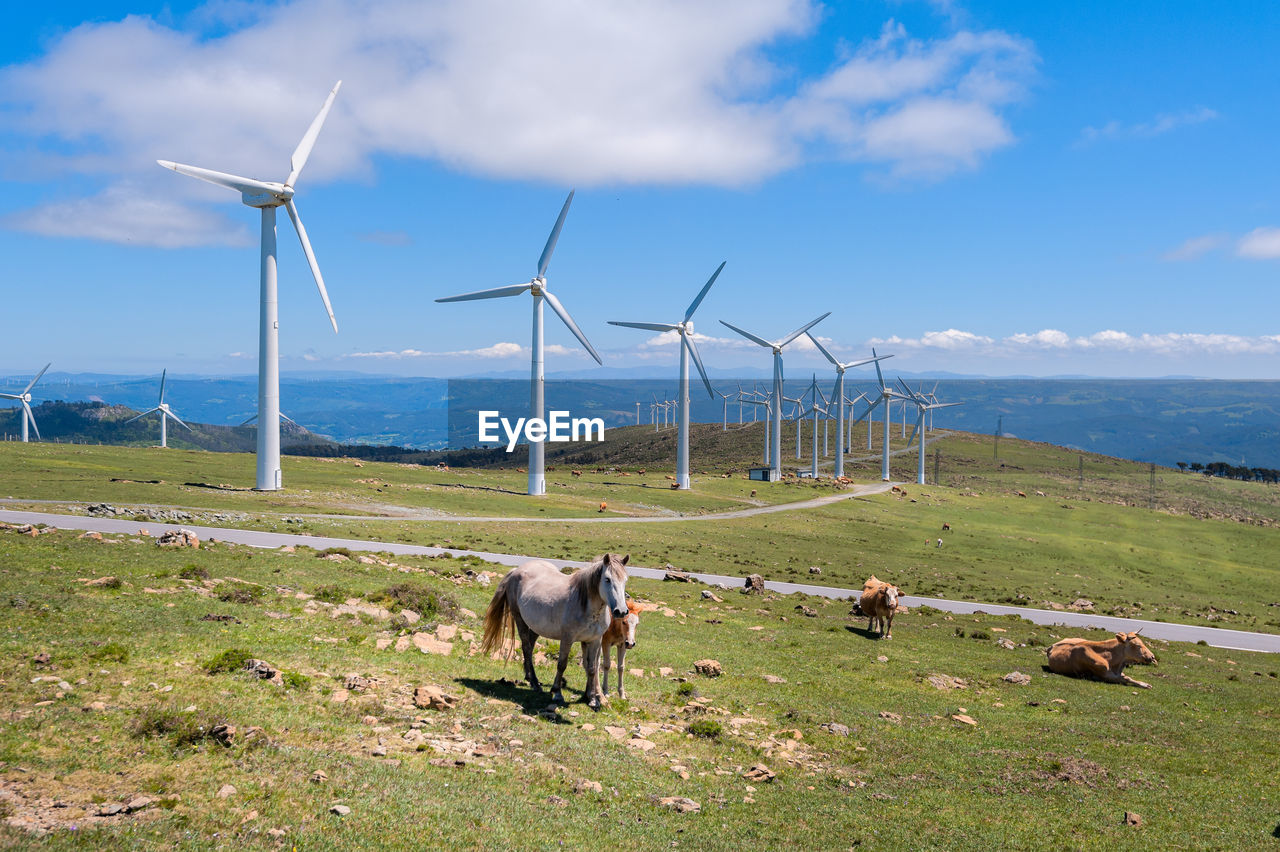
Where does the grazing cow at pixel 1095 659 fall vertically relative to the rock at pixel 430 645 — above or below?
below

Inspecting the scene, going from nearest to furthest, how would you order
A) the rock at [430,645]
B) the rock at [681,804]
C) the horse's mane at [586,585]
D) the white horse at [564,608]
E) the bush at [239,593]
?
the rock at [681,804] → the white horse at [564,608] → the horse's mane at [586,585] → the rock at [430,645] → the bush at [239,593]

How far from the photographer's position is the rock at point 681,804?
11.9 metres

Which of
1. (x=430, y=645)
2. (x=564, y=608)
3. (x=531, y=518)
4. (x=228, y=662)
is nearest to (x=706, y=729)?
(x=564, y=608)

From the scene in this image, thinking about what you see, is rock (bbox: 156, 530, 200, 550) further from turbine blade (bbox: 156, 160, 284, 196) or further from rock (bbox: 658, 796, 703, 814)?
turbine blade (bbox: 156, 160, 284, 196)

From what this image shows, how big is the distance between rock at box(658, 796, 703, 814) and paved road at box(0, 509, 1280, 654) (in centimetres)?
2554

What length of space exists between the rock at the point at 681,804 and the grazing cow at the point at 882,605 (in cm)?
2000

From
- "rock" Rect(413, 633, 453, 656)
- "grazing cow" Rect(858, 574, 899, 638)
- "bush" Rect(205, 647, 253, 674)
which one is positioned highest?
"bush" Rect(205, 647, 253, 674)

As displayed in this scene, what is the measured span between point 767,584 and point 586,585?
32.1 metres

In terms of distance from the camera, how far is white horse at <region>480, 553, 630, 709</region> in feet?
48.0

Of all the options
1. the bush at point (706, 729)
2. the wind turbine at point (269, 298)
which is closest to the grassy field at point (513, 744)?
the bush at point (706, 729)

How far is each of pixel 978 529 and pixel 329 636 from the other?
87236 millimetres

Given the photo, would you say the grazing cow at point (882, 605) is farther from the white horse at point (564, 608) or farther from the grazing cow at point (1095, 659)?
the white horse at point (564, 608)

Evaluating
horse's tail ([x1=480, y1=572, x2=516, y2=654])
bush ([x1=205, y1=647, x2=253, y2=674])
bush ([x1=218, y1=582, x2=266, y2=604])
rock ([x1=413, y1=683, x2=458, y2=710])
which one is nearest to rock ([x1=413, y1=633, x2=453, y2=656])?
horse's tail ([x1=480, y1=572, x2=516, y2=654])

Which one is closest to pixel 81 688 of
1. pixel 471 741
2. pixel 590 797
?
pixel 471 741
